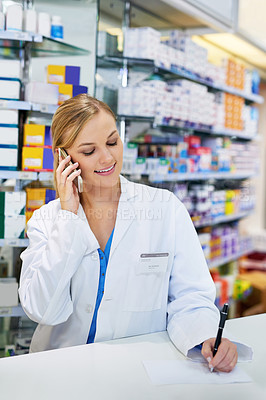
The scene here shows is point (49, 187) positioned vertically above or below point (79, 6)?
below

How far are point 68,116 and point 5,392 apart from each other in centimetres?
117

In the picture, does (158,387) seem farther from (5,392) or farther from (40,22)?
(40,22)

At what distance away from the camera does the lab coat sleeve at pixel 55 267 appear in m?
1.85

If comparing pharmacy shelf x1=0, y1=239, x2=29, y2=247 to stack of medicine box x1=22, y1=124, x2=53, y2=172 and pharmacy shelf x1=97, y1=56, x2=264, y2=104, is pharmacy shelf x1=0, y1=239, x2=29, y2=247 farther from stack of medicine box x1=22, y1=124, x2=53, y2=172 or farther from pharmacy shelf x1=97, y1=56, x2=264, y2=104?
pharmacy shelf x1=97, y1=56, x2=264, y2=104

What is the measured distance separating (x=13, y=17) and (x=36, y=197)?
1.08 metres

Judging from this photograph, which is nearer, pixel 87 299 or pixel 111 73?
pixel 87 299

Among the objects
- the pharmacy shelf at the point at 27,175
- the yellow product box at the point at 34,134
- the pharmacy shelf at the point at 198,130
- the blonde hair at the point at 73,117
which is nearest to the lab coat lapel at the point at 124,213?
the blonde hair at the point at 73,117

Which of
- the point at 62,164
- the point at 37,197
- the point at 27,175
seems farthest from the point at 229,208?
the point at 62,164

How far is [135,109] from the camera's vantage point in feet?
11.5

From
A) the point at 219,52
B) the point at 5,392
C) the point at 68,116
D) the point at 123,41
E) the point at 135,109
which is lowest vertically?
the point at 5,392

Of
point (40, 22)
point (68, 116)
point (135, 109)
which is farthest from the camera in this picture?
point (135, 109)

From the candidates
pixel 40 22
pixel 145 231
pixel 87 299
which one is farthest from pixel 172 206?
pixel 40 22

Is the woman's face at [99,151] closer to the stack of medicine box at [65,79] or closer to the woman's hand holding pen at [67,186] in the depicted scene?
the woman's hand holding pen at [67,186]

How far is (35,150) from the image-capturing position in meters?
2.85
